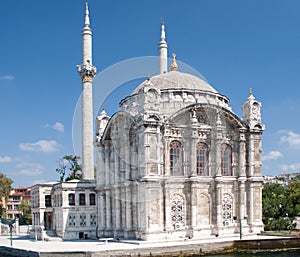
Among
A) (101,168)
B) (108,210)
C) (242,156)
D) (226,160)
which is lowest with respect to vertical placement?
(108,210)

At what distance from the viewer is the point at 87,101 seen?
4734cm

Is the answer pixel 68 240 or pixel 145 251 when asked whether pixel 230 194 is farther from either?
pixel 68 240

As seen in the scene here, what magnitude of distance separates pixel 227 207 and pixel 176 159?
602cm

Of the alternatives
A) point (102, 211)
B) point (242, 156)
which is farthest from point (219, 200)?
point (102, 211)

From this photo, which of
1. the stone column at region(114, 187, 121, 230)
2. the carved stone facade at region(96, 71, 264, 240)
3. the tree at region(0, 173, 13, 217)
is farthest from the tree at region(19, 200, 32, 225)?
the stone column at region(114, 187, 121, 230)

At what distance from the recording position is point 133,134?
3600 cm

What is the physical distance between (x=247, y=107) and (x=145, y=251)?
16.8m

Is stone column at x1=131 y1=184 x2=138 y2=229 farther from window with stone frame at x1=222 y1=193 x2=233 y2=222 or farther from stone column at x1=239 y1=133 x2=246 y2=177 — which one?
stone column at x1=239 y1=133 x2=246 y2=177

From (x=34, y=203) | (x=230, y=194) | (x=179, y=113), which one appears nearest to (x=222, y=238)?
(x=230, y=194)

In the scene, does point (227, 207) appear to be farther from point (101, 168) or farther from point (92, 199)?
point (92, 199)

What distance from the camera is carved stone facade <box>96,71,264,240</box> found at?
33.2 metres

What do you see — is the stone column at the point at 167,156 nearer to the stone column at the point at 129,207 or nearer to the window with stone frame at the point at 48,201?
the stone column at the point at 129,207

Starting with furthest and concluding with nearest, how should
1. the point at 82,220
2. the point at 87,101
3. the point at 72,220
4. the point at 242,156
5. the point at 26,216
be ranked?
the point at 26,216
the point at 87,101
the point at 82,220
the point at 72,220
the point at 242,156

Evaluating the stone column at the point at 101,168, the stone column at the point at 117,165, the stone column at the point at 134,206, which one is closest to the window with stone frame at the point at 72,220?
the stone column at the point at 101,168
